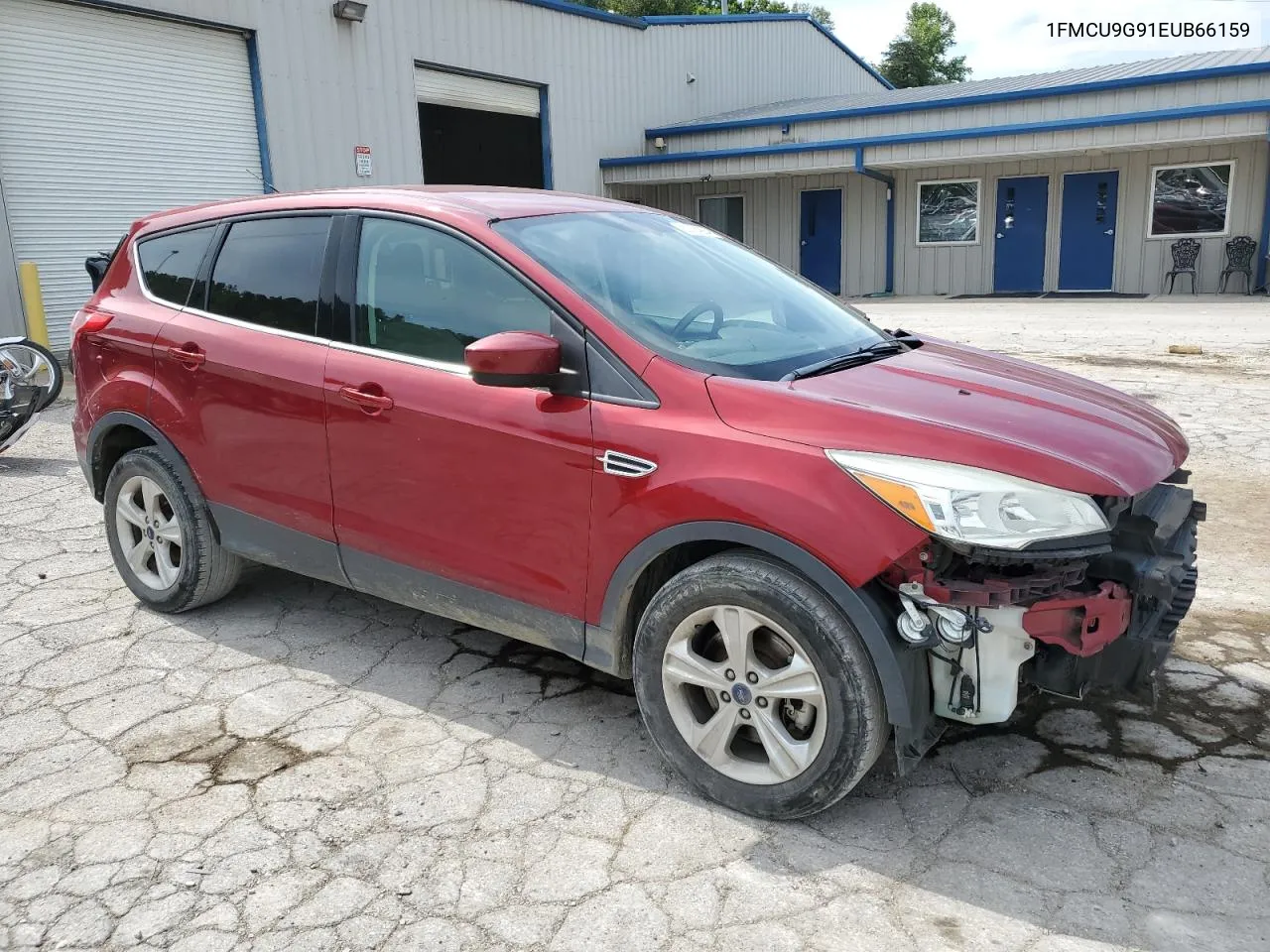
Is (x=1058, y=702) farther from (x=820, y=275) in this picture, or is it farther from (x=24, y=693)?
(x=820, y=275)

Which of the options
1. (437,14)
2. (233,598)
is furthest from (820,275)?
(233,598)

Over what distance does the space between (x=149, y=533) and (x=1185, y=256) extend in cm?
1893

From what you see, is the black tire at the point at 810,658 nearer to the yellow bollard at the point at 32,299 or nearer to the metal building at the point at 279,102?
the yellow bollard at the point at 32,299

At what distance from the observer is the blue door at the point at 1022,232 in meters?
19.8

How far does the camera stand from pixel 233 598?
4.56 m

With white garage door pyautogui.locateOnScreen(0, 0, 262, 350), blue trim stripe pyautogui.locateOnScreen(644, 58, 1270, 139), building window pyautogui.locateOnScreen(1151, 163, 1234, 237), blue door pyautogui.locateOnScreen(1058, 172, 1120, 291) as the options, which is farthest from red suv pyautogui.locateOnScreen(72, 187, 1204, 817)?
blue door pyautogui.locateOnScreen(1058, 172, 1120, 291)

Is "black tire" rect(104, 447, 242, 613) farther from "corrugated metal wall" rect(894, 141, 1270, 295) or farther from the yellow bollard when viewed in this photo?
"corrugated metal wall" rect(894, 141, 1270, 295)

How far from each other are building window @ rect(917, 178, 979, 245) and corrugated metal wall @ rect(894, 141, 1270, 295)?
0.39 ft

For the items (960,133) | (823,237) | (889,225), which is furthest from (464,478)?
(823,237)

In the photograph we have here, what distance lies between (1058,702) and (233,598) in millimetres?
3447

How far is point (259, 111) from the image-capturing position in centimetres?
1427

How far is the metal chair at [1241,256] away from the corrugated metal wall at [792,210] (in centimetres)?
654

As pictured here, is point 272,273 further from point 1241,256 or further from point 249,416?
point 1241,256

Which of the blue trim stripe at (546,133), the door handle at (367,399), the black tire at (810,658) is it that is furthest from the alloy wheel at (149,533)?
A: the blue trim stripe at (546,133)
